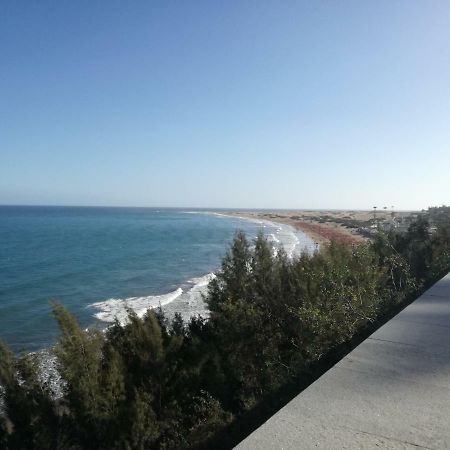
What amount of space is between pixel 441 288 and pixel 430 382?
4.08m

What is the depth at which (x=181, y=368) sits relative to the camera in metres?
6.84

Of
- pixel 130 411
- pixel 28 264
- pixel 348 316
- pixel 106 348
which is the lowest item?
pixel 28 264

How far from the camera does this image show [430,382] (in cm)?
319

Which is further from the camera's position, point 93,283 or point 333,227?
point 333,227

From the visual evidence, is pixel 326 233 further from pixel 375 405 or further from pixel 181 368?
pixel 375 405

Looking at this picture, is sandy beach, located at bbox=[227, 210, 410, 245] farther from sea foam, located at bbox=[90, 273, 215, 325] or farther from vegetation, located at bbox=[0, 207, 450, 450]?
sea foam, located at bbox=[90, 273, 215, 325]

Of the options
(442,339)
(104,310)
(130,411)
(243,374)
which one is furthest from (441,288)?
(104,310)

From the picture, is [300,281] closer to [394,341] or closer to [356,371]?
[394,341]

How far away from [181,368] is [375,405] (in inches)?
179

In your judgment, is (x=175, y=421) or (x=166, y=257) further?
(x=166, y=257)

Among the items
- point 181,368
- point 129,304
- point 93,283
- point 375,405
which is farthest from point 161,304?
point 375,405

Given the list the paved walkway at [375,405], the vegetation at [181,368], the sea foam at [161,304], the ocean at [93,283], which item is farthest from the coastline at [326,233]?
the paved walkway at [375,405]

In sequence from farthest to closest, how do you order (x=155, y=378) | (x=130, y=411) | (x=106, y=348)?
(x=106, y=348) → (x=155, y=378) → (x=130, y=411)

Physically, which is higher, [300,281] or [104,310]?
[300,281]
